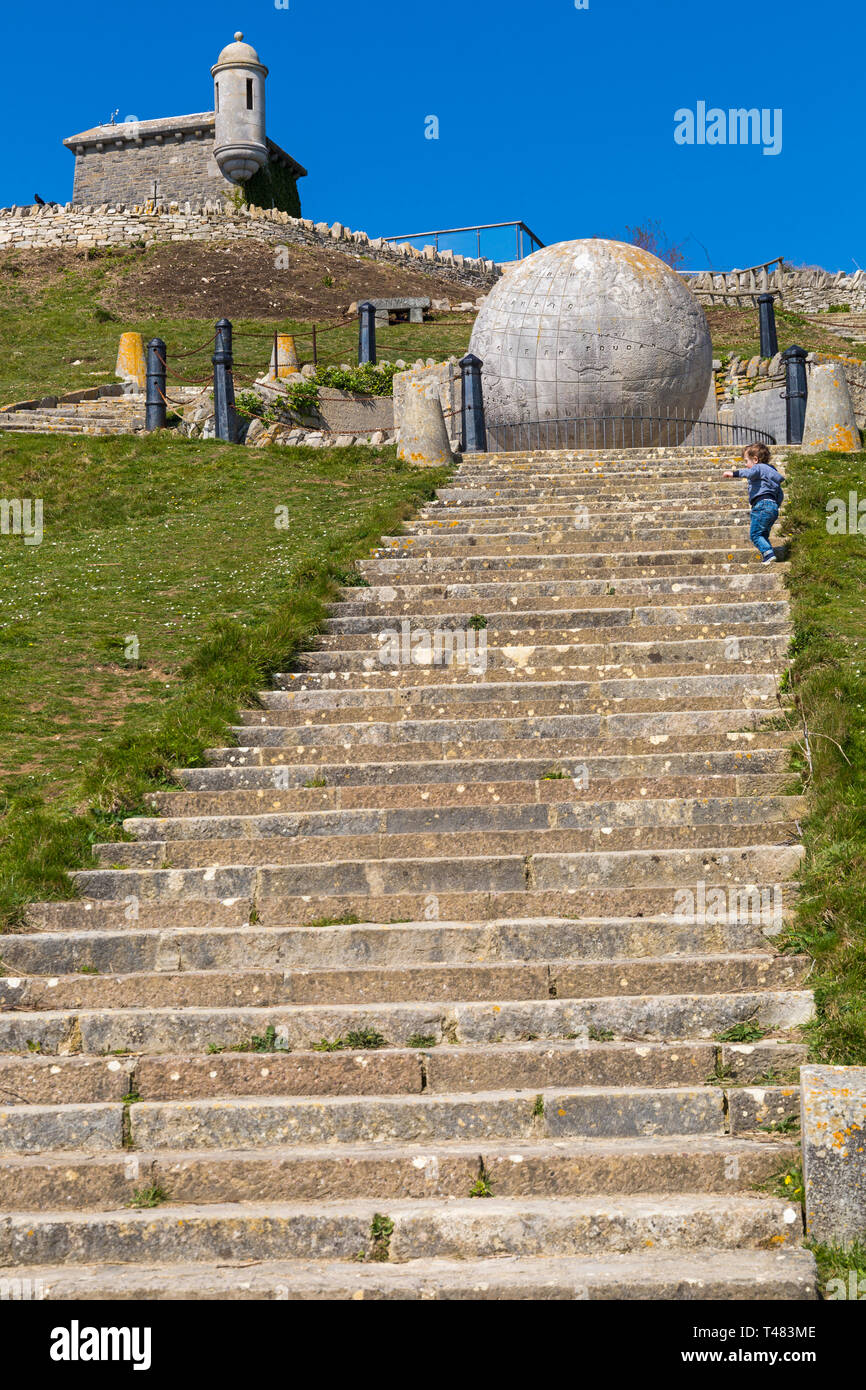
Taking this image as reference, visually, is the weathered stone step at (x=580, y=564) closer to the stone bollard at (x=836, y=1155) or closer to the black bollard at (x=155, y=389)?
the stone bollard at (x=836, y=1155)

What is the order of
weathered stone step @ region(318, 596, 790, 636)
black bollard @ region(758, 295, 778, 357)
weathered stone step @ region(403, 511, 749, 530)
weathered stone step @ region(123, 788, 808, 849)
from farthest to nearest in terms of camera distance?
black bollard @ region(758, 295, 778, 357), weathered stone step @ region(403, 511, 749, 530), weathered stone step @ region(318, 596, 790, 636), weathered stone step @ region(123, 788, 808, 849)

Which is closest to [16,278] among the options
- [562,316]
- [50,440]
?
[50,440]

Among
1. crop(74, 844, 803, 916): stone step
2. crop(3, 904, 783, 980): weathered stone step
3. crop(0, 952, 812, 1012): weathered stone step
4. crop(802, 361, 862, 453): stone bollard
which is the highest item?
crop(802, 361, 862, 453): stone bollard

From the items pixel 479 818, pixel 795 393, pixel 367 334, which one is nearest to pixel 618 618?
pixel 479 818

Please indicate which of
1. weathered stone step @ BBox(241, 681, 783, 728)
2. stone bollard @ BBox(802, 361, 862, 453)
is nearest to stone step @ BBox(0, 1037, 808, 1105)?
weathered stone step @ BBox(241, 681, 783, 728)

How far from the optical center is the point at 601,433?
701 inches

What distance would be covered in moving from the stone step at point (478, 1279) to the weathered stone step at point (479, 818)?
2.81 metres

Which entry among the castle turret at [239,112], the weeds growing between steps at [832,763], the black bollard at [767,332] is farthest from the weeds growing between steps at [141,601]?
the castle turret at [239,112]

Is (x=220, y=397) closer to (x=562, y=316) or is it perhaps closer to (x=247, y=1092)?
(x=562, y=316)

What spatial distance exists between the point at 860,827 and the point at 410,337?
2784 cm

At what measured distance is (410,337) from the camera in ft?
107

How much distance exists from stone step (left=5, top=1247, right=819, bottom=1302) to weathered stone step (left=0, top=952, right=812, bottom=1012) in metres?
1.44

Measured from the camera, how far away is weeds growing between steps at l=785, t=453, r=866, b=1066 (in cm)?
540

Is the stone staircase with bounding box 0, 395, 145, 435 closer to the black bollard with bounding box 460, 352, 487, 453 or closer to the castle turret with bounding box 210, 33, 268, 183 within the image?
the black bollard with bounding box 460, 352, 487, 453
